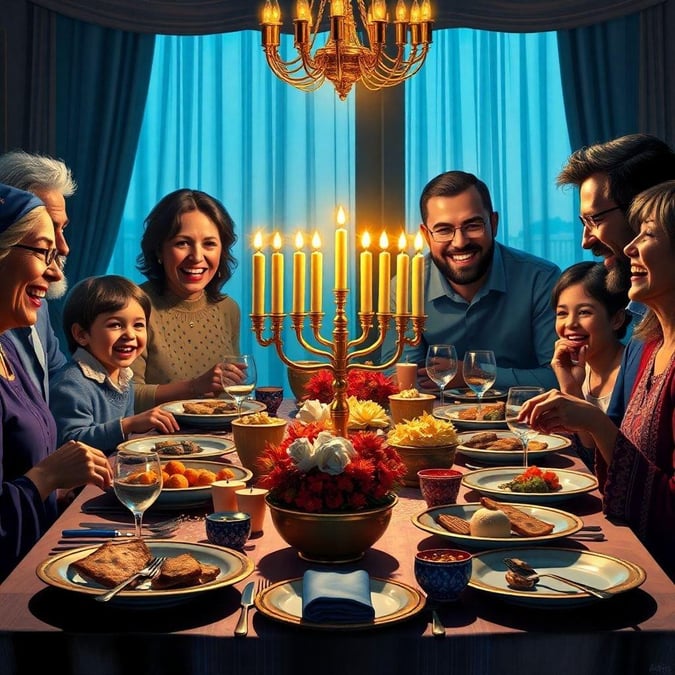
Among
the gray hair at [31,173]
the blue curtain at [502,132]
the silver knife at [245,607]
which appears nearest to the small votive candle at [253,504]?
the silver knife at [245,607]

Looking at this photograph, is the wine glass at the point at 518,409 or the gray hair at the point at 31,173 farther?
the gray hair at the point at 31,173

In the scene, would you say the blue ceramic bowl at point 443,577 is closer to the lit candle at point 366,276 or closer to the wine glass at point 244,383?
the lit candle at point 366,276

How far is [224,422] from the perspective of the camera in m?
2.76

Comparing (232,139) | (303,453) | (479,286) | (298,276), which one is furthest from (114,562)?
(232,139)

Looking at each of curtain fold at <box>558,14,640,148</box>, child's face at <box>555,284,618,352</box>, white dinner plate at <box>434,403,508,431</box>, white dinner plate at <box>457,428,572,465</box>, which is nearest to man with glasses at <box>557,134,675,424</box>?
child's face at <box>555,284,618,352</box>

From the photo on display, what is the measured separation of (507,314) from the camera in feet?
12.5

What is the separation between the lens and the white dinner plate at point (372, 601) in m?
1.25

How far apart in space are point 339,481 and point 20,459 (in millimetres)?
945

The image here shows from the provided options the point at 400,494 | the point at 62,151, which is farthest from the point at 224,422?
the point at 62,151

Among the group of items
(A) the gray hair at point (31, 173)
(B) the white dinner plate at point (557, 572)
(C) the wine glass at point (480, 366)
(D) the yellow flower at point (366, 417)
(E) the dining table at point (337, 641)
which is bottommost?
(E) the dining table at point (337, 641)

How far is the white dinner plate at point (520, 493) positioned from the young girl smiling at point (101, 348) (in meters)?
1.24

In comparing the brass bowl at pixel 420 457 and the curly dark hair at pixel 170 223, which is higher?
the curly dark hair at pixel 170 223

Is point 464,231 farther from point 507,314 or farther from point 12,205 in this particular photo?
point 12,205

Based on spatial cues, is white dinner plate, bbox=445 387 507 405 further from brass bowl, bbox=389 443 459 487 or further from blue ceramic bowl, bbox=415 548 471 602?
blue ceramic bowl, bbox=415 548 471 602
